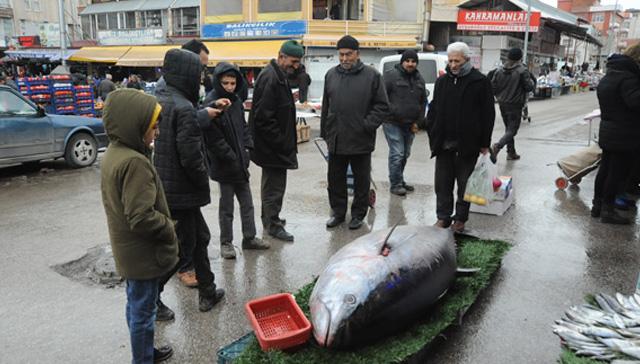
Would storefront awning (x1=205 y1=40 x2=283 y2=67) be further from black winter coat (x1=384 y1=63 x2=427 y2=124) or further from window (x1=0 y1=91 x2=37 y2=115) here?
black winter coat (x1=384 y1=63 x2=427 y2=124)

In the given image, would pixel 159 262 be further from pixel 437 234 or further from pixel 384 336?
pixel 437 234

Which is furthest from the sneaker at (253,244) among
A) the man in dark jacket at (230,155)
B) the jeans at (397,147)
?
the jeans at (397,147)

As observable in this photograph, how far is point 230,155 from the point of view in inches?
178

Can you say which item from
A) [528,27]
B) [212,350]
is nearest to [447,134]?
[212,350]

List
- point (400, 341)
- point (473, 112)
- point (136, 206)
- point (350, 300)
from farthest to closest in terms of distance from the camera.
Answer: point (473, 112)
point (400, 341)
point (350, 300)
point (136, 206)

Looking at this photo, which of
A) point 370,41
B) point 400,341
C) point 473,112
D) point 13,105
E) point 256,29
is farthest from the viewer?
point 256,29

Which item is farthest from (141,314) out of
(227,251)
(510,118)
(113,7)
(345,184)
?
(113,7)

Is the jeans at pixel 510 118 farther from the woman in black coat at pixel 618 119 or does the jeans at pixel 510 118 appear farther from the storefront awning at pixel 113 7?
the storefront awning at pixel 113 7

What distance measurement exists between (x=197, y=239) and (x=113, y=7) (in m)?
40.3

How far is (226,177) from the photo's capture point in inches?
187

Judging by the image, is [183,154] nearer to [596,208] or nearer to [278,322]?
[278,322]

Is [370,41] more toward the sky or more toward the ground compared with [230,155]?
more toward the sky

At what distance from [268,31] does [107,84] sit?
11197mm

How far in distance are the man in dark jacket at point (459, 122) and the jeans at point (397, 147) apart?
→ 1763 millimetres
